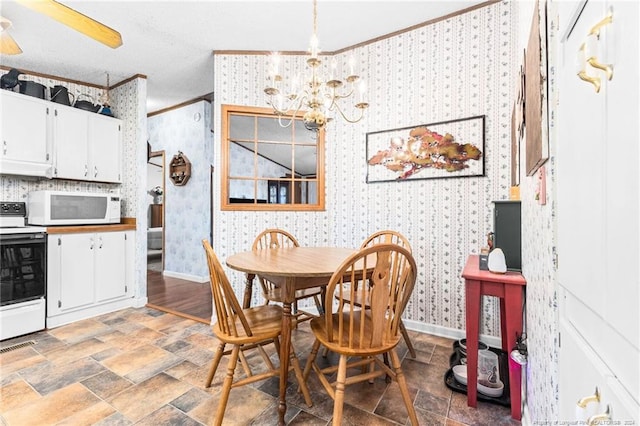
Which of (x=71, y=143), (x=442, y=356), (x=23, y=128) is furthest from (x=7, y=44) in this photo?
(x=442, y=356)

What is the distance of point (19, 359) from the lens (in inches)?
88.9

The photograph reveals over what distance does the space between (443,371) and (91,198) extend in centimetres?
393

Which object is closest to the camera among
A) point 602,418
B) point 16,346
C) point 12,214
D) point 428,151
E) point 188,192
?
point 602,418

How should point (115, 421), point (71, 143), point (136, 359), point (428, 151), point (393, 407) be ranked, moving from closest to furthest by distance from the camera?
point (115, 421), point (393, 407), point (136, 359), point (428, 151), point (71, 143)

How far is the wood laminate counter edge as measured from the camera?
2922 mm

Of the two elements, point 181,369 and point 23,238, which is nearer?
point 181,369

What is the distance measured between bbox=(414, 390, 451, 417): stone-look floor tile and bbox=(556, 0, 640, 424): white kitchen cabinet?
3.31 feet

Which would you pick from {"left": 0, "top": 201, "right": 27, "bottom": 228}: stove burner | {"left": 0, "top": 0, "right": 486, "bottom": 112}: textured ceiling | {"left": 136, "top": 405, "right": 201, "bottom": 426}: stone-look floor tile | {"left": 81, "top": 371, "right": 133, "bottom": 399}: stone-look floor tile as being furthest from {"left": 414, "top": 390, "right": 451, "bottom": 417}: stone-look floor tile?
{"left": 0, "top": 201, "right": 27, "bottom": 228}: stove burner

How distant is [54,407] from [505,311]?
8.83ft

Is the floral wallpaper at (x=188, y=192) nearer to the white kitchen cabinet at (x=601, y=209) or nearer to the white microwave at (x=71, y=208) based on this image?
the white microwave at (x=71, y=208)

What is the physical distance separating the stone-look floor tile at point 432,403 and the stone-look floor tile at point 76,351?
2.49 m

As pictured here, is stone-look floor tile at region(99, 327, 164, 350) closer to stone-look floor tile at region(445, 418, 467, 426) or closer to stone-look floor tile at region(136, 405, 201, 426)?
stone-look floor tile at region(136, 405, 201, 426)

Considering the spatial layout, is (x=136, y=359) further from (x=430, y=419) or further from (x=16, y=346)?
(x=430, y=419)

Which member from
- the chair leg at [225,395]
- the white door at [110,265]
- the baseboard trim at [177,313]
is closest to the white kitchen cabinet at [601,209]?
the chair leg at [225,395]
